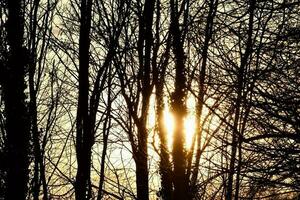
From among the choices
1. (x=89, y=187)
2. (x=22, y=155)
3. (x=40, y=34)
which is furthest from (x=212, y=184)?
(x=40, y=34)

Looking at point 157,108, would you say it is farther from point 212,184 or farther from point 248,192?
point 248,192

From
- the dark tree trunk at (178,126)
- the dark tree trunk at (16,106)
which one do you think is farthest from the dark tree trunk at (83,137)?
the dark tree trunk at (16,106)

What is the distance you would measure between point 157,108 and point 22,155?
3577mm

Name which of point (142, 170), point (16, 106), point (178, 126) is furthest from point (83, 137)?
point (16, 106)

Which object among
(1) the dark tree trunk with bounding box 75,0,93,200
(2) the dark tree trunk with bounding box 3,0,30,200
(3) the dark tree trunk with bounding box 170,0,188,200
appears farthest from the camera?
(2) the dark tree trunk with bounding box 3,0,30,200

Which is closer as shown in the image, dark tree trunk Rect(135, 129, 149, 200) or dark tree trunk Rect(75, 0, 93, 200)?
dark tree trunk Rect(75, 0, 93, 200)

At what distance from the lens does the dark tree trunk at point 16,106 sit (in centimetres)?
1050

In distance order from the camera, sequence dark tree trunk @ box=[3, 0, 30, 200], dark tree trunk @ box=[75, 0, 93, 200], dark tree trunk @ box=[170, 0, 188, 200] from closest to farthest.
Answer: dark tree trunk @ box=[170, 0, 188, 200], dark tree trunk @ box=[75, 0, 93, 200], dark tree trunk @ box=[3, 0, 30, 200]

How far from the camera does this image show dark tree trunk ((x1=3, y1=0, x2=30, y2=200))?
10500 millimetres

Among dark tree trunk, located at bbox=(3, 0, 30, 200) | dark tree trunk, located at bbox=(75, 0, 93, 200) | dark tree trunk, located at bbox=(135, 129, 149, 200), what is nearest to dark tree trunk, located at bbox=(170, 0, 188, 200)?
dark tree trunk, located at bbox=(75, 0, 93, 200)

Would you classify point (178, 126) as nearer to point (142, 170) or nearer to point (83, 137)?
point (83, 137)

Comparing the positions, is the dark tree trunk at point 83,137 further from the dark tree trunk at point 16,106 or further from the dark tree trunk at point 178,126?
the dark tree trunk at point 16,106

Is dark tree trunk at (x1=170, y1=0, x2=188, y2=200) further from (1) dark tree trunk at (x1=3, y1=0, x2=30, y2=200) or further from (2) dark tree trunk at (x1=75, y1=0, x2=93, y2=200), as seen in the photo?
(1) dark tree trunk at (x1=3, y1=0, x2=30, y2=200)

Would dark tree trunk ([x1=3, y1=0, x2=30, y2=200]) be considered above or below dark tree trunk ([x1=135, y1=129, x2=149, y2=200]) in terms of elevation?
A: above
